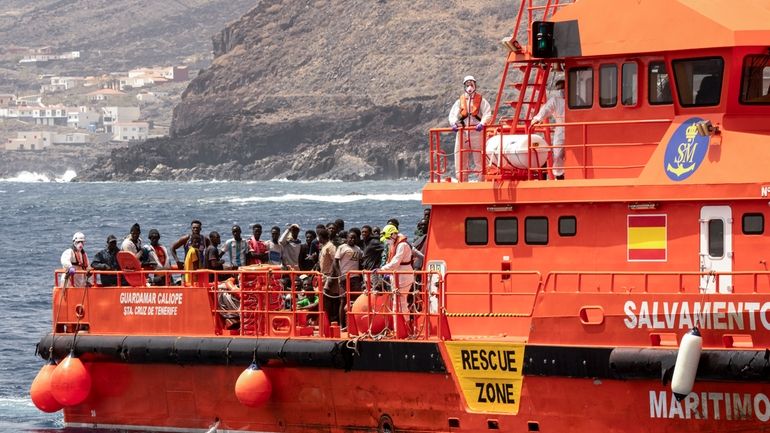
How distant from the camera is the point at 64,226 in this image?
279ft

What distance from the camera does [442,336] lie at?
16688 mm

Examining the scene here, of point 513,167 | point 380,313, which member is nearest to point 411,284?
point 380,313

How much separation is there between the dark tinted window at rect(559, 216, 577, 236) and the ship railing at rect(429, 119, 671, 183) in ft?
1.62

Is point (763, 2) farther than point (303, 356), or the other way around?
point (303, 356)

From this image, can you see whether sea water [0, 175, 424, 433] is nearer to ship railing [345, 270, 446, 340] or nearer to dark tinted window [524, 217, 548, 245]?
ship railing [345, 270, 446, 340]

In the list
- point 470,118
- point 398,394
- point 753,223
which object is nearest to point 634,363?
point 753,223

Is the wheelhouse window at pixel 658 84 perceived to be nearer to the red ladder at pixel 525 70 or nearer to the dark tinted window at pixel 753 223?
the red ladder at pixel 525 70

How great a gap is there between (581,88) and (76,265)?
23.0ft

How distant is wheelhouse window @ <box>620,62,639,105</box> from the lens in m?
16.3

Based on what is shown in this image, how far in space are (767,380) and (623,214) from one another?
2.36 metres

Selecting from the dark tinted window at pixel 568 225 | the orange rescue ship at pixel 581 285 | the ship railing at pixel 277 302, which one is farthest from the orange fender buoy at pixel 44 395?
the dark tinted window at pixel 568 225

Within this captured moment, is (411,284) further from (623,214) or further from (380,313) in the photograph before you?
(623,214)

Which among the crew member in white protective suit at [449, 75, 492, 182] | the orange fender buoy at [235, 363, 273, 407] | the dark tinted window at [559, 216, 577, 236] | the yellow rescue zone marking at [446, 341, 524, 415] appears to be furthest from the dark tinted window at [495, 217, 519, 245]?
the orange fender buoy at [235, 363, 273, 407]

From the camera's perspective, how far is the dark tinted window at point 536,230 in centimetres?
1666
